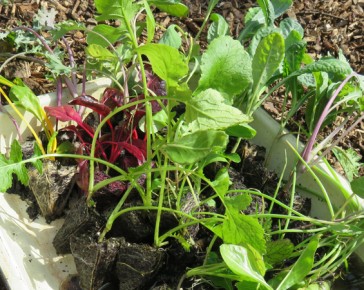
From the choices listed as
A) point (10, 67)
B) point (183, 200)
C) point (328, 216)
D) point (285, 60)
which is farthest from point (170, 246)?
point (10, 67)

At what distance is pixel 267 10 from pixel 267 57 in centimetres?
14

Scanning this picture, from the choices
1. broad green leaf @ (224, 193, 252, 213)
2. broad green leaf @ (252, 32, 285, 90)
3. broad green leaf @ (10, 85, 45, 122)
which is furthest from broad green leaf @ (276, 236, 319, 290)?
broad green leaf @ (10, 85, 45, 122)

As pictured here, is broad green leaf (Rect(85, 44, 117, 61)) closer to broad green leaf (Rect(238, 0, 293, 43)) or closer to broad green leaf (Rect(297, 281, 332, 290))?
broad green leaf (Rect(238, 0, 293, 43))

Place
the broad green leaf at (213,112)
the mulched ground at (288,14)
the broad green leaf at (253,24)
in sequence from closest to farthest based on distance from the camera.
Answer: the broad green leaf at (213,112) → the broad green leaf at (253,24) → the mulched ground at (288,14)

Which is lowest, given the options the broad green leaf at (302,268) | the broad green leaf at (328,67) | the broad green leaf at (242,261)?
the broad green leaf at (302,268)

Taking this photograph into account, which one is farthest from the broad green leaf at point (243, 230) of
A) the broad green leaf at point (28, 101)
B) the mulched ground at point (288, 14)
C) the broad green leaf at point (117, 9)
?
the mulched ground at point (288, 14)

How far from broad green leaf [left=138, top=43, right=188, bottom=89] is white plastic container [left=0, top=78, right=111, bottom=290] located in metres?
0.42

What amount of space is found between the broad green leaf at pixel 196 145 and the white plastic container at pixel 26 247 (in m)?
0.37

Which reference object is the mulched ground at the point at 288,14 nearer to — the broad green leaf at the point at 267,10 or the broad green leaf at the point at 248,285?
the broad green leaf at the point at 267,10

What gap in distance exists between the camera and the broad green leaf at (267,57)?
3.18 ft

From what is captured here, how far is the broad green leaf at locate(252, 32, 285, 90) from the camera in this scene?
0.97 m

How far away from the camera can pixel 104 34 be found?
1.00 meters

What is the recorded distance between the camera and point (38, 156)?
100 cm

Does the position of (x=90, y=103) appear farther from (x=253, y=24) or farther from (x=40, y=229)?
(x=253, y=24)
